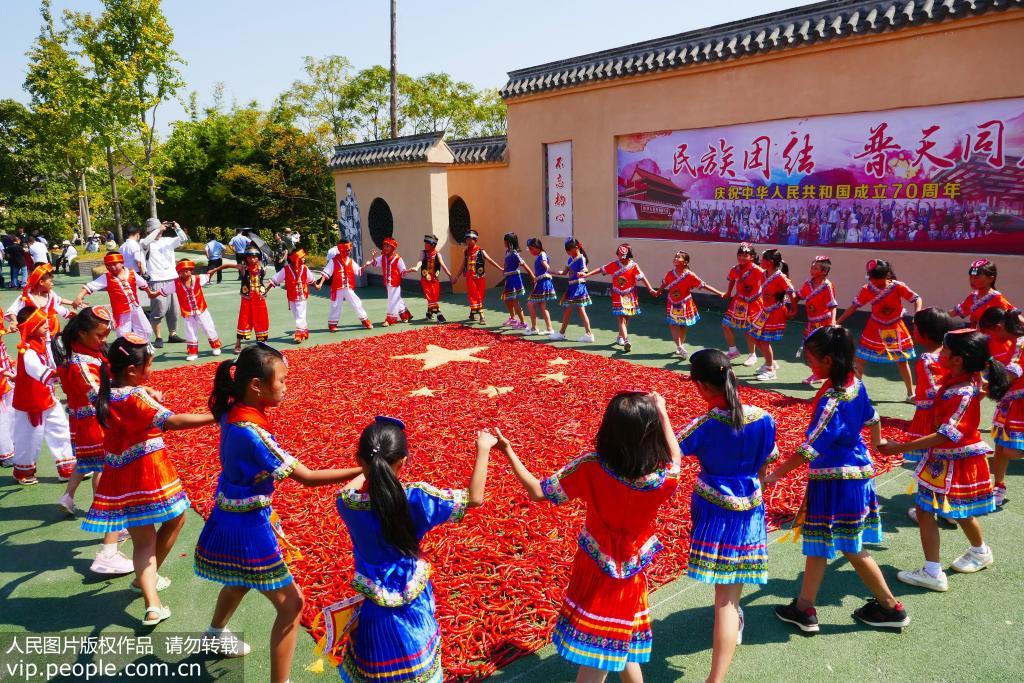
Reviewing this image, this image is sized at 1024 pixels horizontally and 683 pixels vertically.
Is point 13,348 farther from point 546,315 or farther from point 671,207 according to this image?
point 671,207

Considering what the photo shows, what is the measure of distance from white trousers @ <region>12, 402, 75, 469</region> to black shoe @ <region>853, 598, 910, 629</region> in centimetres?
649

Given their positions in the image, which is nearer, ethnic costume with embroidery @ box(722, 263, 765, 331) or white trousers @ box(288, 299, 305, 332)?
ethnic costume with embroidery @ box(722, 263, 765, 331)

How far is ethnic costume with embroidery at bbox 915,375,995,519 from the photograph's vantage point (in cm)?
418

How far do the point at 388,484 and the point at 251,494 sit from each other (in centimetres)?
113

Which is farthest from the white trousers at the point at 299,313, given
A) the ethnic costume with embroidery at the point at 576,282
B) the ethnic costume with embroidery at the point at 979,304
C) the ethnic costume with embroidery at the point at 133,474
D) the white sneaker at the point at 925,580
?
the white sneaker at the point at 925,580

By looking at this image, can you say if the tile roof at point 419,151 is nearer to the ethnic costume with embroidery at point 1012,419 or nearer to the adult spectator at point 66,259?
the adult spectator at point 66,259

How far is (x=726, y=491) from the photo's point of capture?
3408 millimetres

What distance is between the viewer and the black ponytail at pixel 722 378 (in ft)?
10.7

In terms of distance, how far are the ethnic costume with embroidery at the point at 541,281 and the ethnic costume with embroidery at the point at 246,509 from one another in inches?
358

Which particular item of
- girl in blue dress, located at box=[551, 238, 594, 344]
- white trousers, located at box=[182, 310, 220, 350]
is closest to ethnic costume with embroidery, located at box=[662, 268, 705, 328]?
girl in blue dress, located at box=[551, 238, 594, 344]

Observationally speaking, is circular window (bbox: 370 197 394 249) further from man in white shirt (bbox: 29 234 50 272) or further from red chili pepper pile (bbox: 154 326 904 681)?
man in white shirt (bbox: 29 234 50 272)

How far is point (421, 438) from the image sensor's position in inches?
282

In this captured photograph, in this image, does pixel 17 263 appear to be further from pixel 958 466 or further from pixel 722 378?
pixel 958 466

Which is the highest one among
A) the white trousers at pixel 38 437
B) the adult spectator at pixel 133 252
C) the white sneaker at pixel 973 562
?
the adult spectator at pixel 133 252
